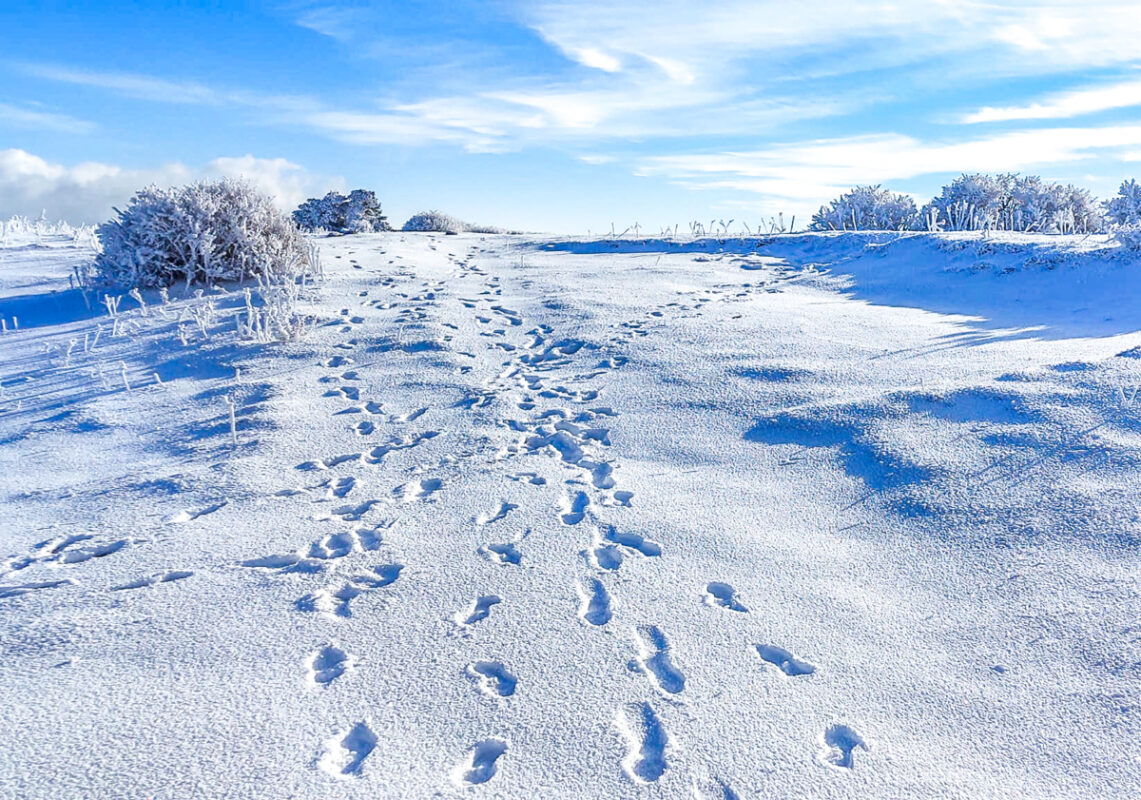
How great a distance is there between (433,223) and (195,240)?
12.6m

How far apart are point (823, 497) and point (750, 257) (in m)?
7.93

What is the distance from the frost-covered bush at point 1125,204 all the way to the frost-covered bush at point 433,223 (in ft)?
51.6

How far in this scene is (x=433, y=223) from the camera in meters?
20.2

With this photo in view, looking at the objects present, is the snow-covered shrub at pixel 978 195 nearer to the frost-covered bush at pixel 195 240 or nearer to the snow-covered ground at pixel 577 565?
the snow-covered ground at pixel 577 565

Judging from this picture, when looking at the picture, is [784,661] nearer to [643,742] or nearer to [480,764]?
[643,742]

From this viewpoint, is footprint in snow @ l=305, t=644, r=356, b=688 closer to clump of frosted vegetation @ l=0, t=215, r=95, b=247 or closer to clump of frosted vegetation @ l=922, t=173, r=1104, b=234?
clump of frosted vegetation @ l=0, t=215, r=95, b=247

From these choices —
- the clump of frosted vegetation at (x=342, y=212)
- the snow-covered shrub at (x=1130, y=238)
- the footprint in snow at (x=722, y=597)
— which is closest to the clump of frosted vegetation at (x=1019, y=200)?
the snow-covered shrub at (x=1130, y=238)

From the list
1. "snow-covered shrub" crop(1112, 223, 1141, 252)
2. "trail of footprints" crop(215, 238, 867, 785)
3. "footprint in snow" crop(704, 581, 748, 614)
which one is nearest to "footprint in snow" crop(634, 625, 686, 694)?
"trail of footprints" crop(215, 238, 867, 785)

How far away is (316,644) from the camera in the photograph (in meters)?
2.60

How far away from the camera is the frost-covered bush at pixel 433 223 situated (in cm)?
1981

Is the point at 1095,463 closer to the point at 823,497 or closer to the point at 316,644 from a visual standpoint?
the point at 823,497

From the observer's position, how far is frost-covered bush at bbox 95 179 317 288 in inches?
316

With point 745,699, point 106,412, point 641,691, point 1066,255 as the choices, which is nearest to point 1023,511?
point 745,699

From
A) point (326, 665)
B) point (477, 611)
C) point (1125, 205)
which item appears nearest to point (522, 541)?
point (477, 611)
